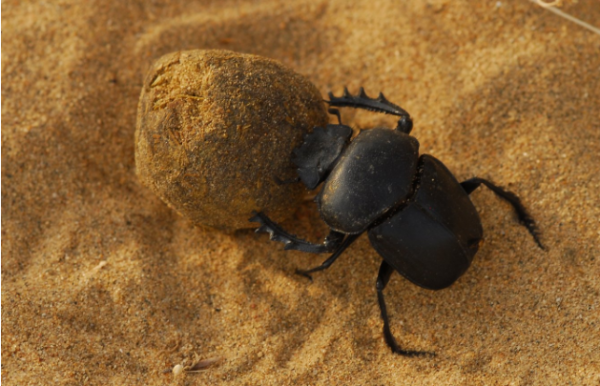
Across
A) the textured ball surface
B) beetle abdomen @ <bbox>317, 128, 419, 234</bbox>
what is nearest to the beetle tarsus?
the textured ball surface

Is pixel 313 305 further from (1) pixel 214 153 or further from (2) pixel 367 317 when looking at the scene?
(1) pixel 214 153

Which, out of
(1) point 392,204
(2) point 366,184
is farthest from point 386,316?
(2) point 366,184

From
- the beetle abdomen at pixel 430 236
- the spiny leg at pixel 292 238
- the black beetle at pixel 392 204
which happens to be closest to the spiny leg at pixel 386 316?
the black beetle at pixel 392 204

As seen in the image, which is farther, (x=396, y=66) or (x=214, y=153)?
(x=396, y=66)

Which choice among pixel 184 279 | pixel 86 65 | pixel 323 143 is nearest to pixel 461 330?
pixel 323 143

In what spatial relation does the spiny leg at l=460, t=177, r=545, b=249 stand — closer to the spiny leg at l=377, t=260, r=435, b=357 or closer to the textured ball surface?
the spiny leg at l=377, t=260, r=435, b=357

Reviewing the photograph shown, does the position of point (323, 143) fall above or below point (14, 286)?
above

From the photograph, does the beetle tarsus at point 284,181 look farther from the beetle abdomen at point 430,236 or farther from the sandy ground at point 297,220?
the sandy ground at point 297,220
